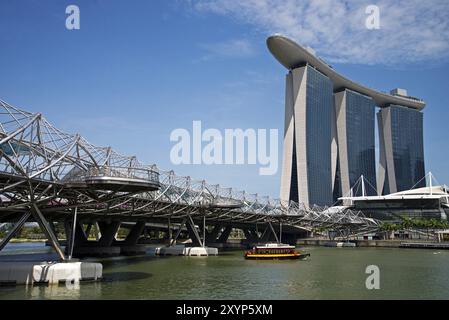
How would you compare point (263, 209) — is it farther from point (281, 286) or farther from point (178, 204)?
point (281, 286)

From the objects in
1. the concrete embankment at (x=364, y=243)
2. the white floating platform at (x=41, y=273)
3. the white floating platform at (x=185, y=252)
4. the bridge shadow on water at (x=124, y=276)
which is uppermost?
the white floating platform at (x=41, y=273)

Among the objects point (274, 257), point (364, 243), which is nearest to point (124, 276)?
point (274, 257)

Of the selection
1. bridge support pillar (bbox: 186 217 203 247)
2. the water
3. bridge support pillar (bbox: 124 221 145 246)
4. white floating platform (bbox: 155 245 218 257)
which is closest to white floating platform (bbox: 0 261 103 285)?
the water

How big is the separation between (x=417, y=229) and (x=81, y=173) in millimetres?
137292

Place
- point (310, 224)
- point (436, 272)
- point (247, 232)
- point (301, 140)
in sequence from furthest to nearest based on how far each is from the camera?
point (301, 140)
point (310, 224)
point (247, 232)
point (436, 272)

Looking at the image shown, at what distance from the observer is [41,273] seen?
141ft

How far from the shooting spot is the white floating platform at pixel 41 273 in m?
42.2

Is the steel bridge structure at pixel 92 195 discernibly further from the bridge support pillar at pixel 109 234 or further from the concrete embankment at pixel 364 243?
the concrete embankment at pixel 364 243

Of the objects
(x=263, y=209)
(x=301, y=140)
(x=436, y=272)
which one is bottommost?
(x=436, y=272)

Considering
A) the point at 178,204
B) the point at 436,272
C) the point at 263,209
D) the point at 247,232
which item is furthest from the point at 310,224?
the point at 436,272

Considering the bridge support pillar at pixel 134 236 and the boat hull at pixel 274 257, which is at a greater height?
the bridge support pillar at pixel 134 236

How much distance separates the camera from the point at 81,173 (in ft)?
142

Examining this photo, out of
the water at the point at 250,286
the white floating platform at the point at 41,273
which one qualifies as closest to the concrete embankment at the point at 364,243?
the water at the point at 250,286
